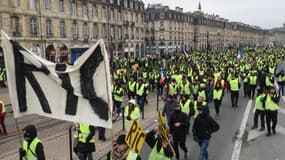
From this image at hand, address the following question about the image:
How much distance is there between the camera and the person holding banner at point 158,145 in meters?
5.59

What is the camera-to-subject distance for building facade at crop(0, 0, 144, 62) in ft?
101

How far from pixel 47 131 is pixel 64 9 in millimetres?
28120

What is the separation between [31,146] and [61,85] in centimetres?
129

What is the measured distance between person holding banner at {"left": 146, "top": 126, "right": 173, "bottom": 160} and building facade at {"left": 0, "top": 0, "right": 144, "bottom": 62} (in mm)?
27487

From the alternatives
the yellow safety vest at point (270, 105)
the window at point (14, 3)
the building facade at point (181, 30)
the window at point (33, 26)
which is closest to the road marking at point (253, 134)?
the yellow safety vest at point (270, 105)

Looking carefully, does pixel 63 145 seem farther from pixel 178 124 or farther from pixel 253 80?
pixel 253 80

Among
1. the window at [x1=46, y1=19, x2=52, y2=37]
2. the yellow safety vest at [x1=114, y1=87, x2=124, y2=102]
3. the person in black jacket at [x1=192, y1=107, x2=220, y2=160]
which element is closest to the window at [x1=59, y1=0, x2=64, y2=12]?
the window at [x1=46, y1=19, x2=52, y2=37]

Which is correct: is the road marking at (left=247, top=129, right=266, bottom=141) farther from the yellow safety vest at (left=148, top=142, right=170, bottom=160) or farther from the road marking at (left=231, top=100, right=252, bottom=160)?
the yellow safety vest at (left=148, top=142, right=170, bottom=160)

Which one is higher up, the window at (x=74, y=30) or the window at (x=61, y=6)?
the window at (x=61, y=6)

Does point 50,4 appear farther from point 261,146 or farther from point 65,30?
point 261,146

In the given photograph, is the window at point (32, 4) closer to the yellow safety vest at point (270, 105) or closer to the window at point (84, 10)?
the window at point (84, 10)

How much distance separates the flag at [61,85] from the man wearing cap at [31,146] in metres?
0.35

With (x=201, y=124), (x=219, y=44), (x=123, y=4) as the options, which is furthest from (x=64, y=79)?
(x=219, y=44)

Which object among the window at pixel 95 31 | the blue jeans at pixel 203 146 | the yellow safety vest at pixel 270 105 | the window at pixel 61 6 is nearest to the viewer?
the blue jeans at pixel 203 146
